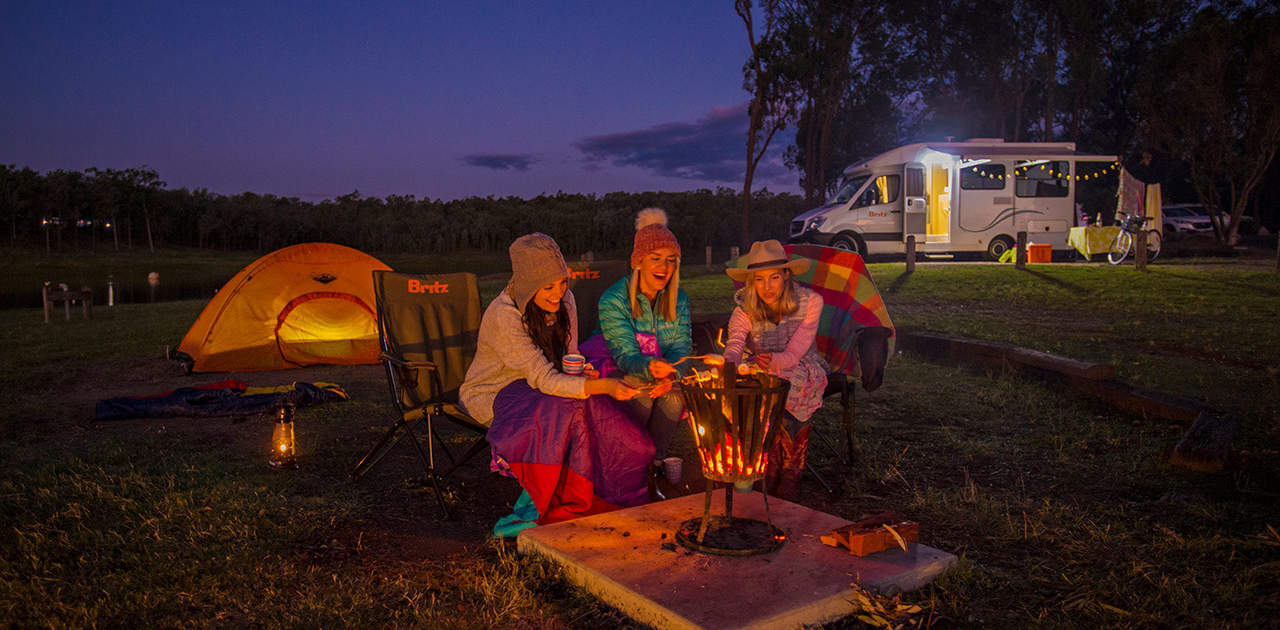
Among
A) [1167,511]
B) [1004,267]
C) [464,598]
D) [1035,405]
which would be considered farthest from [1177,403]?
[1004,267]

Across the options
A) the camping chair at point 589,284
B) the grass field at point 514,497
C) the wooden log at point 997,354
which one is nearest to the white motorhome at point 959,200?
the wooden log at point 997,354

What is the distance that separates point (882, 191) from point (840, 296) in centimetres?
1323

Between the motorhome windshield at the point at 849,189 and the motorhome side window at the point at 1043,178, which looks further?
the motorhome windshield at the point at 849,189

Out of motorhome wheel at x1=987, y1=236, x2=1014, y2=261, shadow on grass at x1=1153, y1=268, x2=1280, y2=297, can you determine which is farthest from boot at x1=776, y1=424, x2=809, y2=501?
motorhome wheel at x1=987, y1=236, x2=1014, y2=261

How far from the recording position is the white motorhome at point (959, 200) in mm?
16203

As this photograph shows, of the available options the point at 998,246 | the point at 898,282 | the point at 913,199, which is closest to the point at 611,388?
the point at 898,282

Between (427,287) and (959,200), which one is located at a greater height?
(959,200)

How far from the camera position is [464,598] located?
245cm

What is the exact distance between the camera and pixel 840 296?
4.19 metres

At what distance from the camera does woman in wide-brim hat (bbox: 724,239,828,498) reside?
139 inches

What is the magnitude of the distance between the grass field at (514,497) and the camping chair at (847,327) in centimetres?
39

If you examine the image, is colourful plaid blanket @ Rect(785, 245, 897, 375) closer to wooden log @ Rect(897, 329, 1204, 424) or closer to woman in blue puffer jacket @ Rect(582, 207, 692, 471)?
woman in blue puffer jacket @ Rect(582, 207, 692, 471)

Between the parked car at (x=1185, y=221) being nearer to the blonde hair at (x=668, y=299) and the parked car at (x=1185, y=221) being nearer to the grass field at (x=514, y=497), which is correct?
the grass field at (x=514, y=497)

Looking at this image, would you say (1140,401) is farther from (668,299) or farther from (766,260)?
(668,299)
